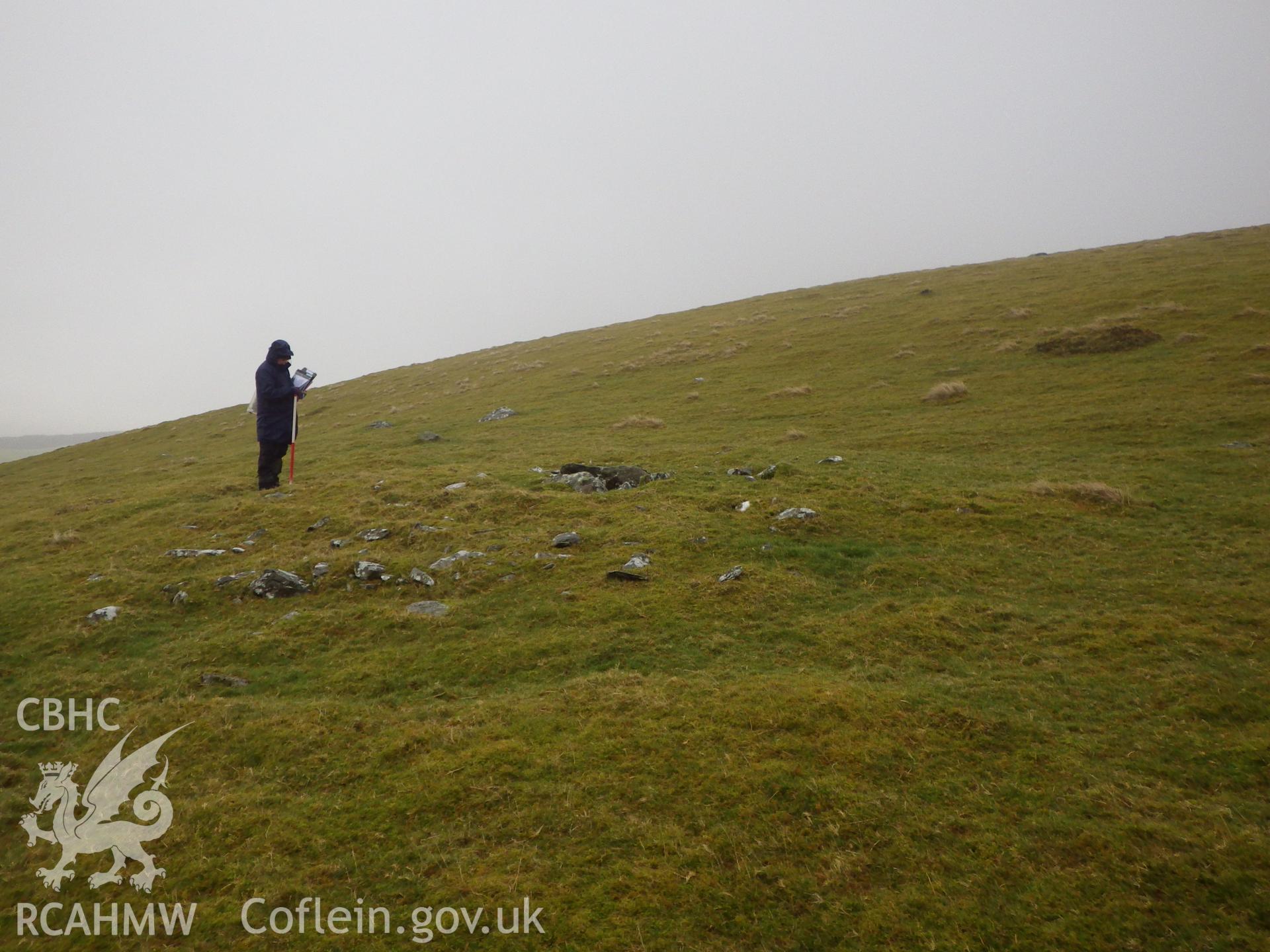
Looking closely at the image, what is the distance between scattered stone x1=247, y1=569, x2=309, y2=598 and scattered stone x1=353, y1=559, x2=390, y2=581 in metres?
1.03

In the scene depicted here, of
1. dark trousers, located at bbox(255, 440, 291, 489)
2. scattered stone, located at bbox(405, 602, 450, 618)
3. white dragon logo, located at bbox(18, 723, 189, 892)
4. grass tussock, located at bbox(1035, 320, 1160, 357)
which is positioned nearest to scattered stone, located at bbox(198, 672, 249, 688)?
white dragon logo, located at bbox(18, 723, 189, 892)

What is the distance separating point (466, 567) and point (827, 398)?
21.7 meters

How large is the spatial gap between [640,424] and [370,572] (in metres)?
17.0

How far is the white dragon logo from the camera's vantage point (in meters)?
6.71

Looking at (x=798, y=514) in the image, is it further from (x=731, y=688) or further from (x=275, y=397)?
(x=275, y=397)

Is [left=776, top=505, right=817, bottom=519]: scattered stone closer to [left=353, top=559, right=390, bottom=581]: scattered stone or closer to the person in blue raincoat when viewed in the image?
[left=353, top=559, right=390, bottom=581]: scattered stone

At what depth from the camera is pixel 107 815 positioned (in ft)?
24.4

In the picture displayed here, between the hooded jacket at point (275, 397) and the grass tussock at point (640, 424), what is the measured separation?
13.3 m

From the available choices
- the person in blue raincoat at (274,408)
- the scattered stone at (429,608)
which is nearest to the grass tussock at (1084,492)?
the scattered stone at (429,608)

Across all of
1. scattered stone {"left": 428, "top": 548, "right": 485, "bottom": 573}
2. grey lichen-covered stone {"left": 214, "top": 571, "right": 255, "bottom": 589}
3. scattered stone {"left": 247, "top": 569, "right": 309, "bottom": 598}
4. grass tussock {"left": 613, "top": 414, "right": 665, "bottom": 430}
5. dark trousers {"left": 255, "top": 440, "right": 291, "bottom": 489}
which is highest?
dark trousers {"left": 255, "top": 440, "right": 291, "bottom": 489}

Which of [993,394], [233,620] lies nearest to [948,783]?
[233,620]

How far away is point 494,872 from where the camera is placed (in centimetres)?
617

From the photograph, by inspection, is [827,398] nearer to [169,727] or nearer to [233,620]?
[233,620]

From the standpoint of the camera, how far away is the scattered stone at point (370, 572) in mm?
13609
